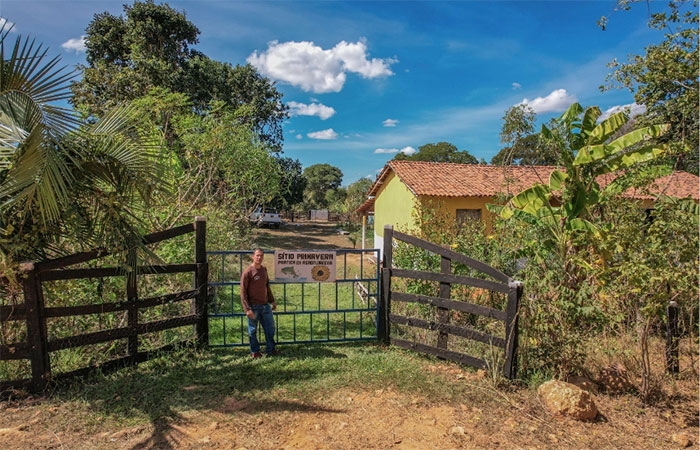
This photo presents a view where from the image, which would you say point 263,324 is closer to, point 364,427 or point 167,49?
point 364,427

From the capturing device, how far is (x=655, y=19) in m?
7.80

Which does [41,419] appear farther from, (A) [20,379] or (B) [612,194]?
(B) [612,194]

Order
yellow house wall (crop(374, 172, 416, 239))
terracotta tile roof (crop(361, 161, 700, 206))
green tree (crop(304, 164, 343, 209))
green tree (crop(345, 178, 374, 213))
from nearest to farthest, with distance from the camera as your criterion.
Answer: terracotta tile roof (crop(361, 161, 700, 206))
yellow house wall (crop(374, 172, 416, 239))
green tree (crop(345, 178, 374, 213))
green tree (crop(304, 164, 343, 209))

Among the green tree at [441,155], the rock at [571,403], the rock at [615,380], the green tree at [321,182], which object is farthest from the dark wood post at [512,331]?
the green tree at [321,182]

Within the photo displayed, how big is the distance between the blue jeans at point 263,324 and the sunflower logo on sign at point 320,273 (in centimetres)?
86

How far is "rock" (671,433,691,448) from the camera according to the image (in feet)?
12.1

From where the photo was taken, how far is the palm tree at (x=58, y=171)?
367 cm

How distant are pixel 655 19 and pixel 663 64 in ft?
3.64

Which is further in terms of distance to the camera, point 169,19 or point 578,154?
point 169,19

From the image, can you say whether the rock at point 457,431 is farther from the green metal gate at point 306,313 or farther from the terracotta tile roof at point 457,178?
the terracotta tile roof at point 457,178

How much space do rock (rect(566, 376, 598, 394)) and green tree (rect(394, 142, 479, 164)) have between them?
49.6m

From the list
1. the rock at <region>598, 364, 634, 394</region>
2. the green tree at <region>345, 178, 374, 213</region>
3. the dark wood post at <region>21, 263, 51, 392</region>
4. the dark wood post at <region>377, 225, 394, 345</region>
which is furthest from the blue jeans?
the green tree at <region>345, 178, 374, 213</region>

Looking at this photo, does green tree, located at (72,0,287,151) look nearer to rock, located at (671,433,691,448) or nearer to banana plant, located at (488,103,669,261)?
banana plant, located at (488,103,669,261)

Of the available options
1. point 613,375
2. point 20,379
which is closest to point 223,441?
point 20,379
